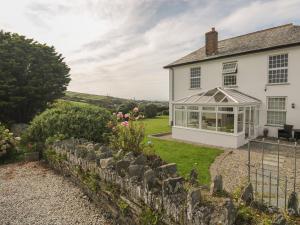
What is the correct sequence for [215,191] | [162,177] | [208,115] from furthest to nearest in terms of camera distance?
1. [208,115]
2. [162,177]
3. [215,191]

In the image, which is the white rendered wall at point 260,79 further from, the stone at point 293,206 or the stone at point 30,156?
the stone at point 30,156

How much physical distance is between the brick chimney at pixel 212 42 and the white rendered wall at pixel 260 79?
1.20 meters

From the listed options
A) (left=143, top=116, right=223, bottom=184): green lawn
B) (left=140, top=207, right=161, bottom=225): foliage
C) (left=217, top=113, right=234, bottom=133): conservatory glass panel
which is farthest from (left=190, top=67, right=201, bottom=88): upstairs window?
(left=140, top=207, right=161, bottom=225): foliage

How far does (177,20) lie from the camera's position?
36.5ft

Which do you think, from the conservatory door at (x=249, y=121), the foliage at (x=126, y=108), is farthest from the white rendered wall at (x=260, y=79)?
the foliage at (x=126, y=108)

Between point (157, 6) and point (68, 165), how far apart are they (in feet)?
27.0

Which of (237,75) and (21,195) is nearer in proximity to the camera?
(21,195)

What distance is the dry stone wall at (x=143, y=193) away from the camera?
2.77 meters

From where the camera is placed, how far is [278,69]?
547 inches

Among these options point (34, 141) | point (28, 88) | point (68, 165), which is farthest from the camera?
point (28, 88)

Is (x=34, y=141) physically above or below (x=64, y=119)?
below

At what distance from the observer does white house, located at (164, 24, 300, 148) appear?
12.9 meters

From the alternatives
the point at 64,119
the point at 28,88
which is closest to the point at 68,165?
the point at 64,119

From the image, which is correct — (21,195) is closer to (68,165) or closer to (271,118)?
(68,165)
